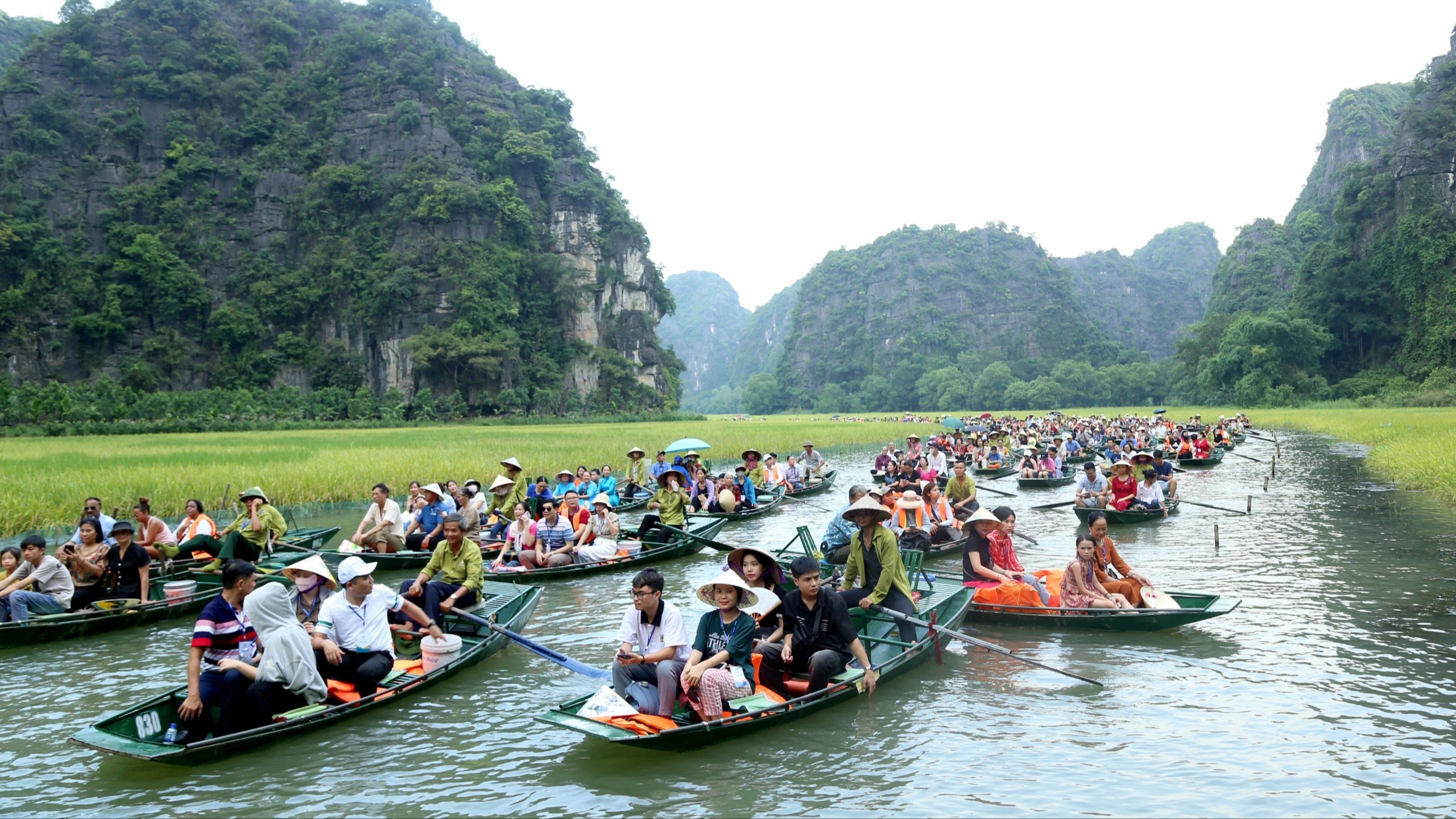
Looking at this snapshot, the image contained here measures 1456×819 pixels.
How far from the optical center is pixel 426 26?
233 ft

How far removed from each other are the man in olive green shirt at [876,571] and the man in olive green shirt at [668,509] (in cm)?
652

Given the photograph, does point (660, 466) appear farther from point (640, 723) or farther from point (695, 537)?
point (640, 723)

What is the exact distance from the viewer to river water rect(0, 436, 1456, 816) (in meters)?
5.38

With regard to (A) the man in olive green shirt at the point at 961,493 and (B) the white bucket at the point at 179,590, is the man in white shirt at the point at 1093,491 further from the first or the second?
(B) the white bucket at the point at 179,590

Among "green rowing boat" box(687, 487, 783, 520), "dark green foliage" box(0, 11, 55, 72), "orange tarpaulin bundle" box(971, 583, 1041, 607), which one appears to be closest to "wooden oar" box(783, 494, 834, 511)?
"green rowing boat" box(687, 487, 783, 520)

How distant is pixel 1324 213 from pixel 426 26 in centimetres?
8650

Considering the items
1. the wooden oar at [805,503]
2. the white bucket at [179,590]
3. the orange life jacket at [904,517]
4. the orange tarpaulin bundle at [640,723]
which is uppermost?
the orange life jacket at [904,517]

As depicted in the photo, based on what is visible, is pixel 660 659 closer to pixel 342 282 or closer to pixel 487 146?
pixel 342 282

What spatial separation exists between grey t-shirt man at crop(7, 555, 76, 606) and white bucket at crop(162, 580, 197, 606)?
980mm

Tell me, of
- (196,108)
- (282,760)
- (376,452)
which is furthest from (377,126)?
(282,760)

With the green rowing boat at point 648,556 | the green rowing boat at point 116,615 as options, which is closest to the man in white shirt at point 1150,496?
the green rowing boat at point 648,556

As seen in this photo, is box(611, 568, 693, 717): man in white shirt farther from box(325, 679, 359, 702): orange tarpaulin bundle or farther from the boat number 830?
the boat number 830

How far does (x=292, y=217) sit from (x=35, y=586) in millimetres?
57412

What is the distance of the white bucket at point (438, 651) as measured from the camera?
744 centimetres
